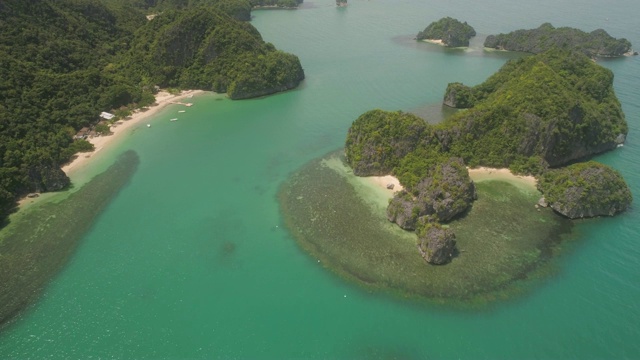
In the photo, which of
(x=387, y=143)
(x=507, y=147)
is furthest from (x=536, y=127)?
(x=387, y=143)

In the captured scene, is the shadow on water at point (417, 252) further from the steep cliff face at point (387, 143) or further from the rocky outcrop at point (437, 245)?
the steep cliff face at point (387, 143)

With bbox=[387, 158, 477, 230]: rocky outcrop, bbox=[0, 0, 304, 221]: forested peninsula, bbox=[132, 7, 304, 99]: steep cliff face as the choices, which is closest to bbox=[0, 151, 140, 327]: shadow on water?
bbox=[0, 0, 304, 221]: forested peninsula

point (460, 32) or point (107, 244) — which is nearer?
point (107, 244)

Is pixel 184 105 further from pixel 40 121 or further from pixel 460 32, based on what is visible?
pixel 460 32

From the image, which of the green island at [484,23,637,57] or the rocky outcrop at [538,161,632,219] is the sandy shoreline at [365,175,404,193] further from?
the green island at [484,23,637,57]

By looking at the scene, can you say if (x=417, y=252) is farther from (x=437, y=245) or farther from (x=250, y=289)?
(x=250, y=289)

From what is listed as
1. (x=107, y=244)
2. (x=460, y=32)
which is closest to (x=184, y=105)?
(x=107, y=244)
